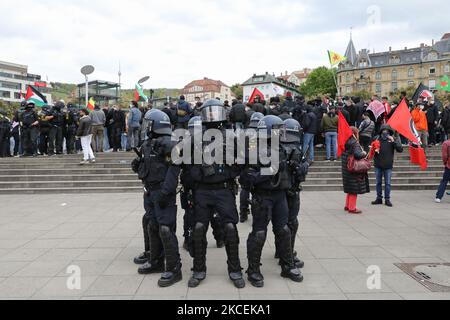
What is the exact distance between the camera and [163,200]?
425cm

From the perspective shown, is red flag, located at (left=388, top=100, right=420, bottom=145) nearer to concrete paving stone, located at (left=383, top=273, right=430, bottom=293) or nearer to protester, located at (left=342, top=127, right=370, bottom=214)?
protester, located at (left=342, top=127, right=370, bottom=214)

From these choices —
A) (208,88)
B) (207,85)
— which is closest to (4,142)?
(208,88)

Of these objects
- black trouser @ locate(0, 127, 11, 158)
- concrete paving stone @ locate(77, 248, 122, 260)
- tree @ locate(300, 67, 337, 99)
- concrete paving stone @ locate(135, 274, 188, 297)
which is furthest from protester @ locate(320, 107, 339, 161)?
tree @ locate(300, 67, 337, 99)

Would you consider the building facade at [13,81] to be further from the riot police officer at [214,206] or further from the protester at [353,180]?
the riot police officer at [214,206]

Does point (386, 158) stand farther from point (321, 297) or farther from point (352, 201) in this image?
point (321, 297)

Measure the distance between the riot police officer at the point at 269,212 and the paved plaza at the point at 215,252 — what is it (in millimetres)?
194

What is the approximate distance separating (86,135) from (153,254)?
27.9 ft

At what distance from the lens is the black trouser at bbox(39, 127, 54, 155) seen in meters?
13.6

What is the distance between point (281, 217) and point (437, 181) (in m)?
9.12

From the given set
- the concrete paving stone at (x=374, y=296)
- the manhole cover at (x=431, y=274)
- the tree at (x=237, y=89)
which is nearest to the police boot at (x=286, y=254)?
the concrete paving stone at (x=374, y=296)

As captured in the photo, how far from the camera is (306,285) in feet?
13.9

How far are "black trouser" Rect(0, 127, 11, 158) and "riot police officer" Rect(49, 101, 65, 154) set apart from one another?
6.83ft

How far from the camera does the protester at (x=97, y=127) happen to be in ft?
45.0
